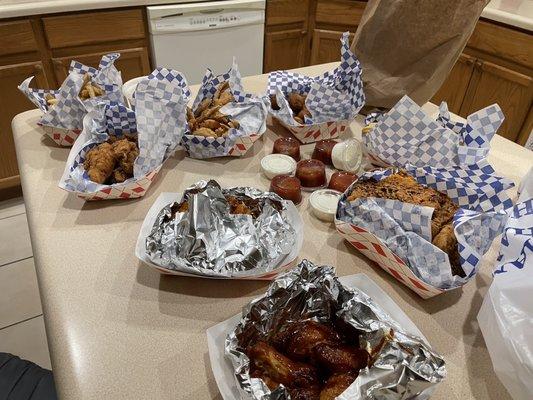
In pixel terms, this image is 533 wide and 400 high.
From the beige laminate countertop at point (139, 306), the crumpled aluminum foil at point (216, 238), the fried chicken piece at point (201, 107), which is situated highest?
the fried chicken piece at point (201, 107)

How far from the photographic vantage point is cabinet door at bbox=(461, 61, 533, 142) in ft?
7.19

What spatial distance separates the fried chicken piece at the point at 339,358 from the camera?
57 cm

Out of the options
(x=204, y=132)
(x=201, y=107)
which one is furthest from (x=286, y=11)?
(x=204, y=132)

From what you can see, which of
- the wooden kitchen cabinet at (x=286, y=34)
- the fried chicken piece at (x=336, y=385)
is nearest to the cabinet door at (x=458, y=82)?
the wooden kitchen cabinet at (x=286, y=34)

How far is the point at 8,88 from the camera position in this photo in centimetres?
201

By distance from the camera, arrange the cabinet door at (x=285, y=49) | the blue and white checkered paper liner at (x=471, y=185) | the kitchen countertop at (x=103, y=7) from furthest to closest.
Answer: the cabinet door at (x=285, y=49), the kitchen countertop at (x=103, y=7), the blue and white checkered paper liner at (x=471, y=185)

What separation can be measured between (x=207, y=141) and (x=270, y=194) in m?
0.31

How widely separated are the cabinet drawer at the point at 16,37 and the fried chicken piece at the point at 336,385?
6.96ft

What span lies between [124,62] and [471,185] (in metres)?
1.99

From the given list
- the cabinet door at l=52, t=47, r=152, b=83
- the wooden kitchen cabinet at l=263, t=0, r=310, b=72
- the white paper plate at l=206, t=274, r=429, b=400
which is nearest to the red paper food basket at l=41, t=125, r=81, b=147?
the white paper plate at l=206, t=274, r=429, b=400

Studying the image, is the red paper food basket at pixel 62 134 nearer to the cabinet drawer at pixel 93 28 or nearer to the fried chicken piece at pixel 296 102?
the fried chicken piece at pixel 296 102

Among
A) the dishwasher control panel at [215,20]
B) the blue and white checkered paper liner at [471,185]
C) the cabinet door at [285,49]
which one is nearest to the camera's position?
the blue and white checkered paper liner at [471,185]

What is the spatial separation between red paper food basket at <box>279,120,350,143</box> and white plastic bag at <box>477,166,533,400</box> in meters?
0.61

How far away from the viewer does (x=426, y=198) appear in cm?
83
